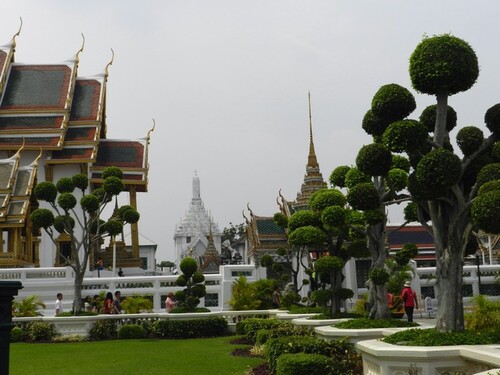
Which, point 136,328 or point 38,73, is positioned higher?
point 38,73

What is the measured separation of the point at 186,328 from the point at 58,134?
791 inches

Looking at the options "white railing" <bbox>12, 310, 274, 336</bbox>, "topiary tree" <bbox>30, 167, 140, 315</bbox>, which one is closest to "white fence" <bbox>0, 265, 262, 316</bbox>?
"topiary tree" <bbox>30, 167, 140, 315</bbox>

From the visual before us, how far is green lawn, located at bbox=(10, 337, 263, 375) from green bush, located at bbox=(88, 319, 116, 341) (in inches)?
37.5

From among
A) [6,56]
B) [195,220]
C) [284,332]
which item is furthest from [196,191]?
[284,332]

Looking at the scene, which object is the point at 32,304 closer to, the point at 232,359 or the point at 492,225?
the point at 232,359

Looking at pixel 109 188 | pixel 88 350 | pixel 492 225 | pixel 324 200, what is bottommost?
pixel 88 350

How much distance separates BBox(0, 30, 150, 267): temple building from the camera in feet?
116

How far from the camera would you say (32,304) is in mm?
20719

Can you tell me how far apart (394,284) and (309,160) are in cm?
1196

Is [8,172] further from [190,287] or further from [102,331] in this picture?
[102,331]

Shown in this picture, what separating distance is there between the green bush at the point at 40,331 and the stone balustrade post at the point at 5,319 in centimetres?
1479

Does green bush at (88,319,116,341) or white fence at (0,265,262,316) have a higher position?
white fence at (0,265,262,316)

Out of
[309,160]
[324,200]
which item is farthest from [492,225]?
[309,160]

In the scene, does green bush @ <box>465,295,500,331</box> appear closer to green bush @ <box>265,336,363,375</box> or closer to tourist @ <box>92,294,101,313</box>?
green bush @ <box>265,336,363,375</box>
